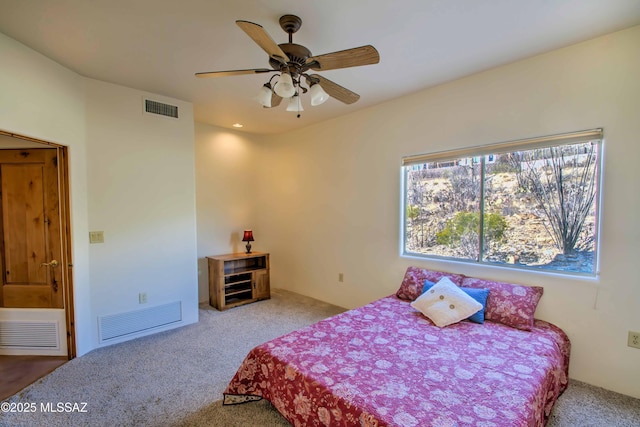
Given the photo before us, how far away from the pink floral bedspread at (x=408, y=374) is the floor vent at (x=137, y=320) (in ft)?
5.51

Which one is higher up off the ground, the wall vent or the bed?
the wall vent

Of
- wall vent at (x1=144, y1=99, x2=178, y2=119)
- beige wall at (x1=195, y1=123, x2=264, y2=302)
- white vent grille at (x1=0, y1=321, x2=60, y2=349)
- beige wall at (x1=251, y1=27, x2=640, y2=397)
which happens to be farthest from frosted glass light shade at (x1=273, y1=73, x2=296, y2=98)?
white vent grille at (x1=0, y1=321, x2=60, y2=349)

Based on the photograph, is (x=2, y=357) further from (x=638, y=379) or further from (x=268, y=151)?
(x=638, y=379)

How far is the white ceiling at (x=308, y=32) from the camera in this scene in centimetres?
180

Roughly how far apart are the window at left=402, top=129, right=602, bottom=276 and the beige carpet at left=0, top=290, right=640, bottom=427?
1029 mm

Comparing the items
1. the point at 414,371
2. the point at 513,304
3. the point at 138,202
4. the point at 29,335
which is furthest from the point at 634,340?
the point at 29,335

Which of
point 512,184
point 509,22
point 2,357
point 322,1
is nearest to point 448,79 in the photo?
point 509,22

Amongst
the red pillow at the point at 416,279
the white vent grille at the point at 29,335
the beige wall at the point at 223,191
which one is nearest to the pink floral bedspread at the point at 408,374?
the red pillow at the point at 416,279

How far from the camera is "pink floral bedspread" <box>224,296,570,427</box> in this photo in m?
1.39

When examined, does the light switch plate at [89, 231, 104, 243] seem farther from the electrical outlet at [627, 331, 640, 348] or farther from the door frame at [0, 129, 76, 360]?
the electrical outlet at [627, 331, 640, 348]

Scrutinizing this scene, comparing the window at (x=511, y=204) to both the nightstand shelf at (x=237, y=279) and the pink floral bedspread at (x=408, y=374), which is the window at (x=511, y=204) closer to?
the pink floral bedspread at (x=408, y=374)

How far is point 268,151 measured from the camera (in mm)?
4973

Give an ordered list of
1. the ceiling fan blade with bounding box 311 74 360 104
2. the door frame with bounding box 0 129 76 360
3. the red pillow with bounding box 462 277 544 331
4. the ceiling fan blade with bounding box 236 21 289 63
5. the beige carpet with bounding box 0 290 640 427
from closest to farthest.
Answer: the ceiling fan blade with bounding box 236 21 289 63 < the beige carpet with bounding box 0 290 640 427 < the ceiling fan blade with bounding box 311 74 360 104 < the red pillow with bounding box 462 277 544 331 < the door frame with bounding box 0 129 76 360

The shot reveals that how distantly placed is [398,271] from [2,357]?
3.99 meters
